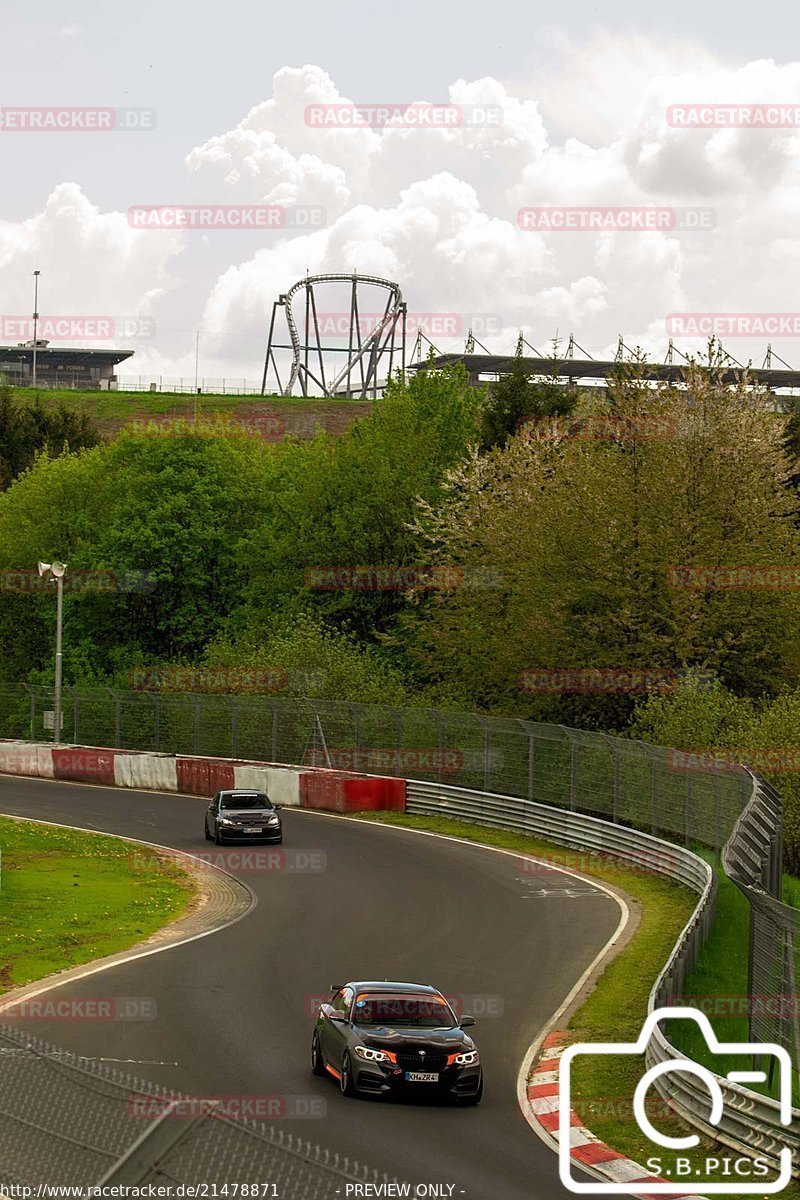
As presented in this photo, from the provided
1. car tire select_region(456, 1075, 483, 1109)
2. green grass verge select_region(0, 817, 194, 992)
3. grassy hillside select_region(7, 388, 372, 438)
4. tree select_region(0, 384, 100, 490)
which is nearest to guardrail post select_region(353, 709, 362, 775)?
green grass verge select_region(0, 817, 194, 992)

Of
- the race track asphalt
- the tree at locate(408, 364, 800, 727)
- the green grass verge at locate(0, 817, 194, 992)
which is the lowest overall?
the green grass verge at locate(0, 817, 194, 992)

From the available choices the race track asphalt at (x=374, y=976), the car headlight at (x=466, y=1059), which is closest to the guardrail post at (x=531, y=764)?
the race track asphalt at (x=374, y=976)

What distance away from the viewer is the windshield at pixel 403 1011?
1588 cm

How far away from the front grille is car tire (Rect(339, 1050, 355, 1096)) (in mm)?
543

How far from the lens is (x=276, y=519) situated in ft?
214

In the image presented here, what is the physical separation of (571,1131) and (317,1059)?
10.5 feet

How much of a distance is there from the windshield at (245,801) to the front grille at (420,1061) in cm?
2233

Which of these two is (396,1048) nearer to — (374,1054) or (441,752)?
(374,1054)

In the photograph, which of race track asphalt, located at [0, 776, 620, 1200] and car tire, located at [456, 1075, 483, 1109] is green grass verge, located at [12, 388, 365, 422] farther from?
car tire, located at [456, 1075, 483, 1109]

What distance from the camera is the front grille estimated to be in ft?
49.4

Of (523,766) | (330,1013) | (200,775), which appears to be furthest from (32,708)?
(330,1013)

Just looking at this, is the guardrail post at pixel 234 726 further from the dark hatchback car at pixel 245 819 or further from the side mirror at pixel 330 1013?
the side mirror at pixel 330 1013

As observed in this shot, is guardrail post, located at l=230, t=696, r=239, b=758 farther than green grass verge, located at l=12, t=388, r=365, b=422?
No

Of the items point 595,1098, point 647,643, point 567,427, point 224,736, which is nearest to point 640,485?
point 647,643
